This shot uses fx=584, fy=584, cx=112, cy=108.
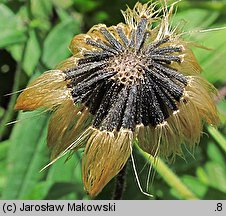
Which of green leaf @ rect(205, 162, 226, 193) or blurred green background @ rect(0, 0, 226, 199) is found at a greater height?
blurred green background @ rect(0, 0, 226, 199)

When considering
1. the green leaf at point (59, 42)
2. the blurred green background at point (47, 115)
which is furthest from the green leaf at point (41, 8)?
the green leaf at point (59, 42)

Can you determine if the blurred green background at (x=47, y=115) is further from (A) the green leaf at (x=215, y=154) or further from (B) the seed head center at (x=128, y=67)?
(B) the seed head center at (x=128, y=67)

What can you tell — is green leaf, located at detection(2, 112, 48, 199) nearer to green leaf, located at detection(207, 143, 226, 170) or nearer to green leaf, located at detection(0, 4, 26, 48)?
green leaf, located at detection(0, 4, 26, 48)

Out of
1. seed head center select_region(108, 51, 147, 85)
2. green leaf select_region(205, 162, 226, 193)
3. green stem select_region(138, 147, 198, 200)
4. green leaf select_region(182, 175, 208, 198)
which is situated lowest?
green leaf select_region(205, 162, 226, 193)

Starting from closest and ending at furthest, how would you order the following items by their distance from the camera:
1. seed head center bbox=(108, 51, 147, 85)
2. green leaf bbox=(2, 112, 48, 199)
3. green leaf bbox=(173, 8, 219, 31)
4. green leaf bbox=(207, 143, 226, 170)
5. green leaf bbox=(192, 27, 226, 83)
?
seed head center bbox=(108, 51, 147, 85) → green leaf bbox=(2, 112, 48, 199) → green leaf bbox=(192, 27, 226, 83) → green leaf bbox=(173, 8, 219, 31) → green leaf bbox=(207, 143, 226, 170)

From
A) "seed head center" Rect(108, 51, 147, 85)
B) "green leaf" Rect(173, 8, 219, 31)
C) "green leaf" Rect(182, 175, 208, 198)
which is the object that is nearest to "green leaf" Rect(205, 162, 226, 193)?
"green leaf" Rect(182, 175, 208, 198)

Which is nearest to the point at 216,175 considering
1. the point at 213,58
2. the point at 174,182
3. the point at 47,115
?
the point at 174,182

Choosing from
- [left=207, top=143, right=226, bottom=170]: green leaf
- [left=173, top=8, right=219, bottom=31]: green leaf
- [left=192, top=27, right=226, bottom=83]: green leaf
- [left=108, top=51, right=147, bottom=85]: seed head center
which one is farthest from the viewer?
[left=207, top=143, right=226, bottom=170]: green leaf
